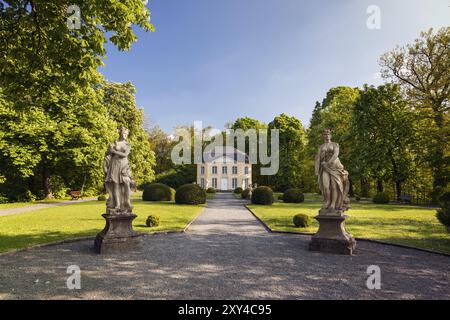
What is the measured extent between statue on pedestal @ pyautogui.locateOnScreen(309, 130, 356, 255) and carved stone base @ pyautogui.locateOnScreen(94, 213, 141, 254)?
5579mm

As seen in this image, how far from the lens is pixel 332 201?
849 cm

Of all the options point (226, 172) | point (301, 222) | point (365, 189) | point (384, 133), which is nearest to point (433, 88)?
point (384, 133)

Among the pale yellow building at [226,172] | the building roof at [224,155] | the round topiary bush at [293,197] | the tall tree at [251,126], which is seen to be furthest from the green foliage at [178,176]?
the round topiary bush at [293,197]

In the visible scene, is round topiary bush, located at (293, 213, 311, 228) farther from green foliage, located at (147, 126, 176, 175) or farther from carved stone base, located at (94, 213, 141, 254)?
green foliage, located at (147, 126, 176, 175)

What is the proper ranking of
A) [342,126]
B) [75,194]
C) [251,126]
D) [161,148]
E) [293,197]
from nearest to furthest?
[293,197]
[75,194]
[342,126]
[161,148]
[251,126]

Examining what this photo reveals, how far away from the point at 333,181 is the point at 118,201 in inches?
A: 265

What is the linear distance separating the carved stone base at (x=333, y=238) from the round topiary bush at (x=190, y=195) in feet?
51.4

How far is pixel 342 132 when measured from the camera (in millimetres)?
35219

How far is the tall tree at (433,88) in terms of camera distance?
2430 cm

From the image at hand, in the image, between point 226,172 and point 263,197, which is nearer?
point 263,197

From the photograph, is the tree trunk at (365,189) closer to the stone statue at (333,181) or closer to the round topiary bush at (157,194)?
the round topiary bush at (157,194)

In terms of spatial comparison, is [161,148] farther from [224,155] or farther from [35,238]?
[35,238]

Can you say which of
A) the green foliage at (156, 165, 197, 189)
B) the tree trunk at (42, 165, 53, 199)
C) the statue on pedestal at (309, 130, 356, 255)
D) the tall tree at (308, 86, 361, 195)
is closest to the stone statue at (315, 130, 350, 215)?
the statue on pedestal at (309, 130, 356, 255)
